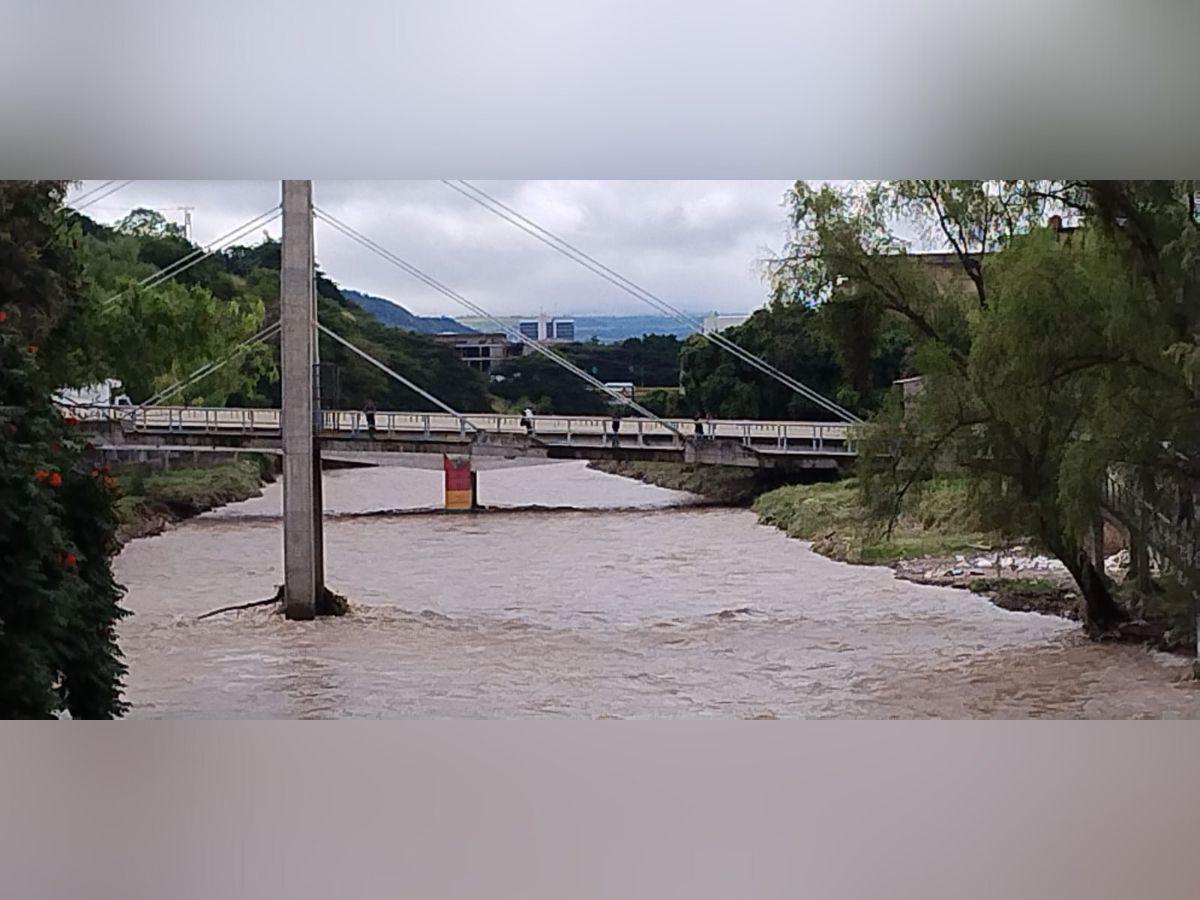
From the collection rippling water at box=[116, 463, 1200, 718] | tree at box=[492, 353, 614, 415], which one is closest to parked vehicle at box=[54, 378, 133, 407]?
rippling water at box=[116, 463, 1200, 718]

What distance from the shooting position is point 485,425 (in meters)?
5.32

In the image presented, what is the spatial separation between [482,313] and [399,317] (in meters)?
0.25

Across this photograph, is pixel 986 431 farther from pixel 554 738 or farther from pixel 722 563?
pixel 554 738

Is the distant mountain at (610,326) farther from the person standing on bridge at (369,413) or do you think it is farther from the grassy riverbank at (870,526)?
the grassy riverbank at (870,526)

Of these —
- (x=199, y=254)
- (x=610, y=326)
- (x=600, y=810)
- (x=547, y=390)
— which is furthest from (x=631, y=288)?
(x=600, y=810)

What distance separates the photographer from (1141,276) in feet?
17.1

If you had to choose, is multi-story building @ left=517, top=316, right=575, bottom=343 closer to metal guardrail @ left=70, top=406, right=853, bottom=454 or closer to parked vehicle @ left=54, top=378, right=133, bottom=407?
metal guardrail @ left=70, top=406, right=853, bottom=454

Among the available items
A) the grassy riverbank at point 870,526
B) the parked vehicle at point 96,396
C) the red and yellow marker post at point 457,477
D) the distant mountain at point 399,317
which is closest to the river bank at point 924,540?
the grassy riverbank at point 870,526

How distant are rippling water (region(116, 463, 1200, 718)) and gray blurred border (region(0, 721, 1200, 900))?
0.09 m

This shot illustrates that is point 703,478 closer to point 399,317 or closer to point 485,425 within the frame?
point 485,425

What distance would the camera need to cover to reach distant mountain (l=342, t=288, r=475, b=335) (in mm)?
5199
